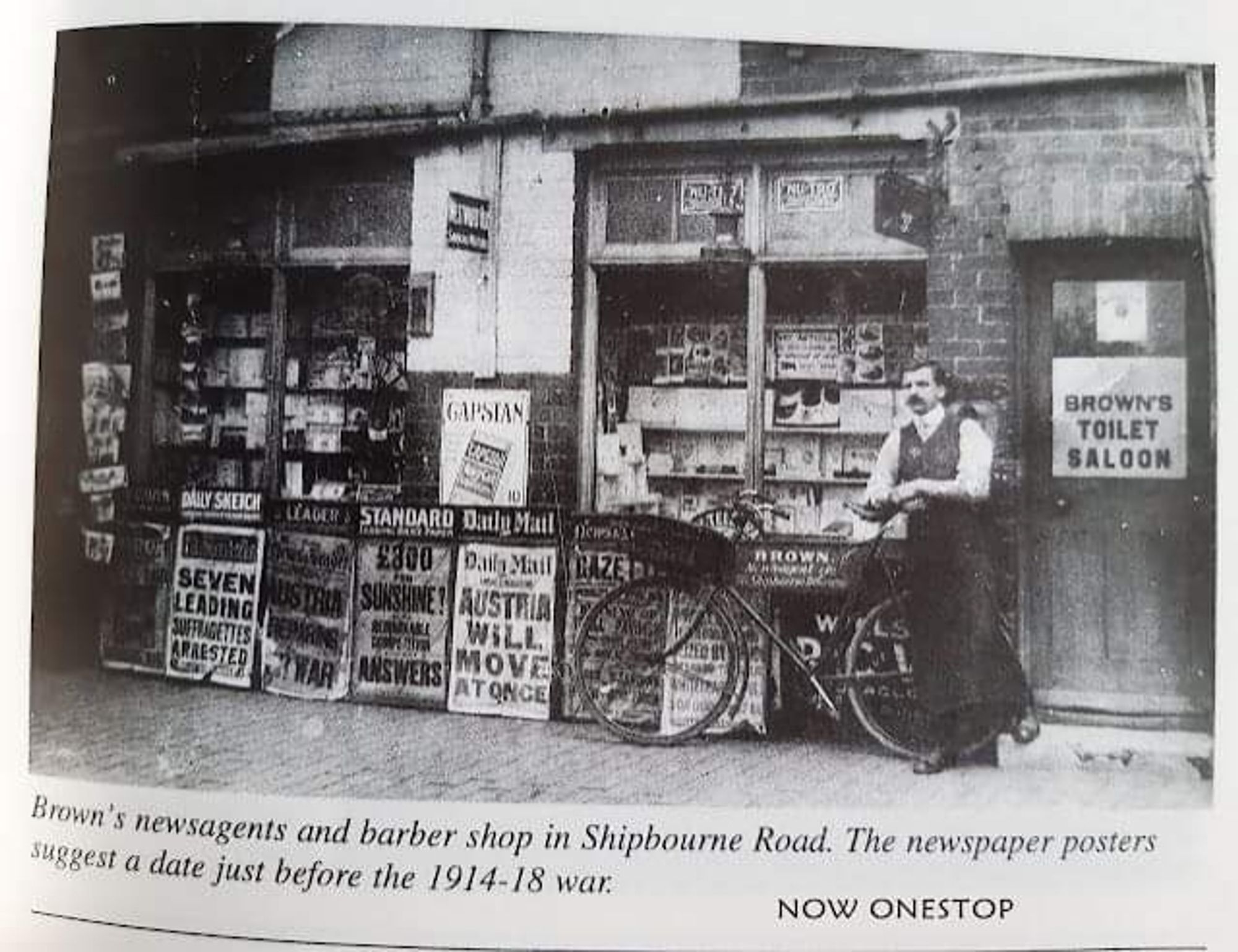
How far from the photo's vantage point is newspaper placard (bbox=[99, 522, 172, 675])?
1592 millimetres

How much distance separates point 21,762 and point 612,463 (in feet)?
3.02

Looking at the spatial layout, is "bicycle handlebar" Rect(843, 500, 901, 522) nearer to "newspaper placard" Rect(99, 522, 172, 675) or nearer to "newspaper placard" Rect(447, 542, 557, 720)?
"newspaper placard" Rect(447, 542, 557, 720)

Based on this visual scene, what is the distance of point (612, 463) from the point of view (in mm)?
1720

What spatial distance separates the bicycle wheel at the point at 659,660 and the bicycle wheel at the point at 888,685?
0.57ft

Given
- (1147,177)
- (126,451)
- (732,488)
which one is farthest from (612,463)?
(1147,177)

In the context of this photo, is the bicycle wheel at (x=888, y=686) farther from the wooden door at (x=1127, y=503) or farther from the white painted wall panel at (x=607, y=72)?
the white painted wall panel at (x=607, y=72)

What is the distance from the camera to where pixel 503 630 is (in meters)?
1.72

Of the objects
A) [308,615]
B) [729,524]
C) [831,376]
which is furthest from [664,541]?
[308,615]

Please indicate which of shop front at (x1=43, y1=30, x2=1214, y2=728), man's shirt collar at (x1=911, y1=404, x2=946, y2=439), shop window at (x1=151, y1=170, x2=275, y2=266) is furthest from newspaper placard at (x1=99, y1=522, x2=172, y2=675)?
man's shirt collar at (x1=911, y1=404, x2=946, y2=439)

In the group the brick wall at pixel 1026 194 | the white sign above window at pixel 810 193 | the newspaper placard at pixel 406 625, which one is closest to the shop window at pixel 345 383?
the newspaper placard at pixel 406 625

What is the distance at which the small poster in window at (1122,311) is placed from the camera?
5.50 feet

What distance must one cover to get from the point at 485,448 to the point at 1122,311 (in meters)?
0.97

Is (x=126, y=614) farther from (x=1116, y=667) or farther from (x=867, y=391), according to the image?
(x=1116, y=667)

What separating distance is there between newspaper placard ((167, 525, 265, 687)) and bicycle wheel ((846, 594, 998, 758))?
0.88m
